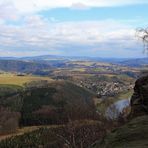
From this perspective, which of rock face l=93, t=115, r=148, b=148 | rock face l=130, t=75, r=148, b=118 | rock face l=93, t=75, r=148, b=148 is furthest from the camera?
rock face l=130, t=75, r=148, b=118

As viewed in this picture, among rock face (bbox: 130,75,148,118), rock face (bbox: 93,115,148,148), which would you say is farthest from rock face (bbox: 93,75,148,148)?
rock face (bbox: 130,75,148,118)

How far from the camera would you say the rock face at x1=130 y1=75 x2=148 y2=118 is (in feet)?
87.4

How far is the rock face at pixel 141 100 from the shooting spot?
26.6 metres

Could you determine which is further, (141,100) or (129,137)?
(141,100)

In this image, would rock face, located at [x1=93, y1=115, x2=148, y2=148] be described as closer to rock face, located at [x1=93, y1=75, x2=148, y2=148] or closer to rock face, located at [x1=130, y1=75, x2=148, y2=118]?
rock face, located at [x1=93, y1=75, x2=148, y2=148]

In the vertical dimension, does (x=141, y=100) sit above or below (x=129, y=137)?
above

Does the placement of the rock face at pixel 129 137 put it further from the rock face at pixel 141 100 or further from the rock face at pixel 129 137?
the rock face at pixel 141 100

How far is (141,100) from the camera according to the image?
27.5 m

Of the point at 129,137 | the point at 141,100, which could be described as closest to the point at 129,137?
the point at 129,137

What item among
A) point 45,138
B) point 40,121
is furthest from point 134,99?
point 40,121

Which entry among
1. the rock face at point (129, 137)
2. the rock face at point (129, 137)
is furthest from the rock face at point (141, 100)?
the rock face at point (129, 137)

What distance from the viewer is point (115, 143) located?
18.5m

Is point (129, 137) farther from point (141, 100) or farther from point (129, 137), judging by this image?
point (141, 100)

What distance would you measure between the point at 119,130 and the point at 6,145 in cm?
15385
